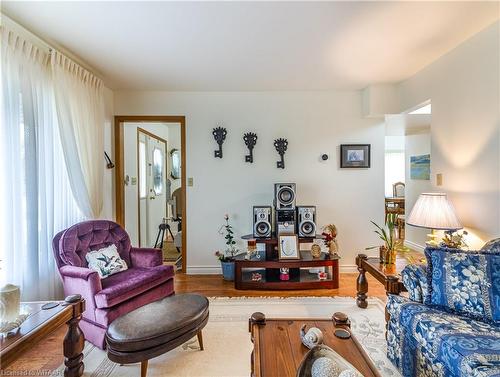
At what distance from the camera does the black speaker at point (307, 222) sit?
3209mm

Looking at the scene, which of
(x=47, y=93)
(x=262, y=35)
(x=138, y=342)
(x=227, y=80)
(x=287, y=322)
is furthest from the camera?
(x=227, y=80)

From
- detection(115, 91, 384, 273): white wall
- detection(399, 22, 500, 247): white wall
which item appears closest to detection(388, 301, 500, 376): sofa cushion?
detection(399, 22, 500, 247): white wall

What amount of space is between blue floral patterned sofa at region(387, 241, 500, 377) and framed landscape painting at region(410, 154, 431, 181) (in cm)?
305

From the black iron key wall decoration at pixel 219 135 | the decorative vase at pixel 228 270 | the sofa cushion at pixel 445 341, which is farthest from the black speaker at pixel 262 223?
the sofa cushion at pixel 445 341

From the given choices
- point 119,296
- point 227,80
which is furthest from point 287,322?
point 227,80

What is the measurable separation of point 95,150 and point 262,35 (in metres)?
2.05

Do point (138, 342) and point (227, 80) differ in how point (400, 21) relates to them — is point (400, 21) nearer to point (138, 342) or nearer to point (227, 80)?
point (227, 80)

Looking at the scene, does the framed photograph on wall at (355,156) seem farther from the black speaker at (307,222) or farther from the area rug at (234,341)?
the area rug at (234,341)

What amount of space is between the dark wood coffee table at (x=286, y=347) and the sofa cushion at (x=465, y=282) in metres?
0.66

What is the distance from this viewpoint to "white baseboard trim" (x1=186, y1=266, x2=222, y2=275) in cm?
361

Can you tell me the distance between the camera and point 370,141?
361cm

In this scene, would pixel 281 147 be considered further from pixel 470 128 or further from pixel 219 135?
pixel 470 128

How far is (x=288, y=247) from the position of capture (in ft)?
10.1

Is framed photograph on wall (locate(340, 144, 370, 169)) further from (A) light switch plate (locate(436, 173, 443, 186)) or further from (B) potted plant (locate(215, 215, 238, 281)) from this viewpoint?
(B) potted plant (locate(215, 215, 238, 281))
